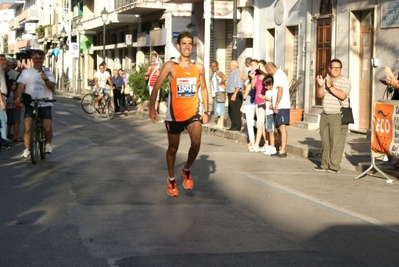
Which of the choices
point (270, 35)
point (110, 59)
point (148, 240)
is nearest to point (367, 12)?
point (270, 35)

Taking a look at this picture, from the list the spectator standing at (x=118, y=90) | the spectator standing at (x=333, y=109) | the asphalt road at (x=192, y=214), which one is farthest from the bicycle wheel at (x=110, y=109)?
Result: the spectator standing at (x=333, y=109)

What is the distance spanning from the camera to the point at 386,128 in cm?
1257

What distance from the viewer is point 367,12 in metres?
20.6

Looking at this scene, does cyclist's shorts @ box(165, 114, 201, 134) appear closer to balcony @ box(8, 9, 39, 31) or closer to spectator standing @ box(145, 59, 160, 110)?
spectator standing @ box(145, 59, 160, 110)

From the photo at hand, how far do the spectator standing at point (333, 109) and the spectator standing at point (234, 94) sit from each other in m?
6.64

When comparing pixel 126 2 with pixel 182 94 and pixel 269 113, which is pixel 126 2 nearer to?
pixel 269 113

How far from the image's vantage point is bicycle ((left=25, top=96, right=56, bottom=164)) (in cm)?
1362

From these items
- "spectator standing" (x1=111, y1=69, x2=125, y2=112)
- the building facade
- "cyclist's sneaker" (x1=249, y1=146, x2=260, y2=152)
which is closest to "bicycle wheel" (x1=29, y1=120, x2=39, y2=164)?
"cyclist's sneaker" (x1=249, y1=146, x2=260, y2=152)

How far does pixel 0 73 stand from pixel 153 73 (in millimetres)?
10936

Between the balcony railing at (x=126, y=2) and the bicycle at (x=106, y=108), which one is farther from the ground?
the balcony railing at (x=126, y=2)

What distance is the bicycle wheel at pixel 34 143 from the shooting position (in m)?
13.5

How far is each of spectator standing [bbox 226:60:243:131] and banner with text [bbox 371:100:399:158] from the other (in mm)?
7570

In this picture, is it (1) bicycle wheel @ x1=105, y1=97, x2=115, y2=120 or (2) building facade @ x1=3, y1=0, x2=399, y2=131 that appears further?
(1) bicycle wheel @ x1=105, y1=97, x2=115, y2=120

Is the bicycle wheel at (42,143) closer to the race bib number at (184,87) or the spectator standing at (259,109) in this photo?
the race bib number at (184,87)
